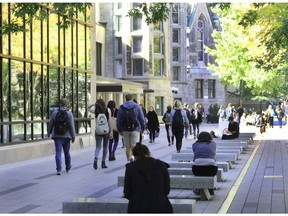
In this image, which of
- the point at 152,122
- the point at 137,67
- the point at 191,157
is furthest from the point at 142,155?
the point at 137,67

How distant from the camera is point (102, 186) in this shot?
493 inches

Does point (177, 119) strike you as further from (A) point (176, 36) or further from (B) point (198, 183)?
(A) point (176, 36)

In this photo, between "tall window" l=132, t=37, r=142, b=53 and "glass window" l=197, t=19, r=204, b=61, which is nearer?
"tall window" l=132, t=37, r=142, b=53

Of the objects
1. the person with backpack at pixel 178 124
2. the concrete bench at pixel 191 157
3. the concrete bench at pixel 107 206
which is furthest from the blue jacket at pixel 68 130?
the person with backpack at pixel 178 124

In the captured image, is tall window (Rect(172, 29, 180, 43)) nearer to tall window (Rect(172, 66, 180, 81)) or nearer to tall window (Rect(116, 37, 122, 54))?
tall window (Rect(172, 66, 180, 81))

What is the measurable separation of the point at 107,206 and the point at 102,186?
438cm

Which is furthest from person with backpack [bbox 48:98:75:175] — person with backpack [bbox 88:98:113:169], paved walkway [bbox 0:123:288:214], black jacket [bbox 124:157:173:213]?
black jacket [bbox 124:157:173:213]

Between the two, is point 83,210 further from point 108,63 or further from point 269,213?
point 108,63

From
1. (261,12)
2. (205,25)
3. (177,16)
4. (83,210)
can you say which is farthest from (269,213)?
(205,25)

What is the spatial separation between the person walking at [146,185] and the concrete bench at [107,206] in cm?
140

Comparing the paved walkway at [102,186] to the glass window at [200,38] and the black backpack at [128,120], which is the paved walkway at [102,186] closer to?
the black backpack at [128,120]

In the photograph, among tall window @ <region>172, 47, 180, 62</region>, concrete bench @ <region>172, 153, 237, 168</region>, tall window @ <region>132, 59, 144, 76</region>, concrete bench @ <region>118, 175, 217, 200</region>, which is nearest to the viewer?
concrete bench @ <region>118, 175, 217, 200</region>

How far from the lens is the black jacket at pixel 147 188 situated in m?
6.44

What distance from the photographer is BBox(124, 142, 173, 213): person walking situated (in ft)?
21.1
